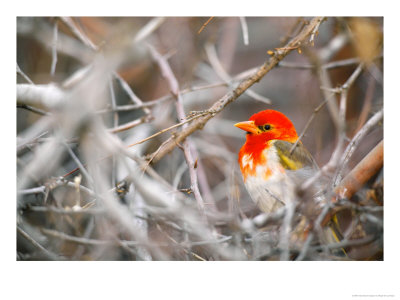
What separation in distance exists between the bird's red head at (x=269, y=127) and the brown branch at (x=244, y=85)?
147mm

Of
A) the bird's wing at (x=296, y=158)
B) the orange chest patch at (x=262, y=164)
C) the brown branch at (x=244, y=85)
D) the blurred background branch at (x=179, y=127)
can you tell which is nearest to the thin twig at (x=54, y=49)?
the blurred background branch at (x=179, y=127)

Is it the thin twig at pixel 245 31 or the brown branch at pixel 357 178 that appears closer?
the brown branch at pixel 357 178

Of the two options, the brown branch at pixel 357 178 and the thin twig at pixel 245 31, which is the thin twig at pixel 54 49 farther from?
the brown branch at pixel 357 178

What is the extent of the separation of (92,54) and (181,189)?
86 cm

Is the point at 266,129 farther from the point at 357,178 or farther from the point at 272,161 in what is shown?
the point at 357,178

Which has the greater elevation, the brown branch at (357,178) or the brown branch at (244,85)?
A: the brown branch at (244,85)

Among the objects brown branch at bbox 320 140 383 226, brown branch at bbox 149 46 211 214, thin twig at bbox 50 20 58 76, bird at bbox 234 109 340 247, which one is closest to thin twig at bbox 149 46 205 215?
brown branch at bbox 149 46 211 214

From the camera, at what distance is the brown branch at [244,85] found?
97.6 inches

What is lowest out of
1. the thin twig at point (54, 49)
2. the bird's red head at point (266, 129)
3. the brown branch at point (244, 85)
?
the bird's red head at point (266, 129)

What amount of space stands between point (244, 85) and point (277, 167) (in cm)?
47

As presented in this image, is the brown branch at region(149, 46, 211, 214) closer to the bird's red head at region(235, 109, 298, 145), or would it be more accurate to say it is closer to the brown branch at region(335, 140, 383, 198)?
the bird's red head at region(235, 109, 298, 145)
